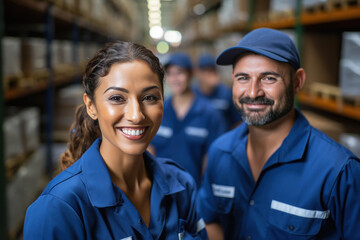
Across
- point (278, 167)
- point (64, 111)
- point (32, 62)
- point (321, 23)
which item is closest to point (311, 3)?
point (321, 23)

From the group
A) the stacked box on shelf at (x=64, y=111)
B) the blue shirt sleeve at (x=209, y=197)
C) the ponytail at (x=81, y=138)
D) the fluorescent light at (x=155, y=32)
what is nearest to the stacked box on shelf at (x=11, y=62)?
the stacked box on shelf at (x=64, y=111)

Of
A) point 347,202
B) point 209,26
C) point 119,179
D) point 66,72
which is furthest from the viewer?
point 209,26

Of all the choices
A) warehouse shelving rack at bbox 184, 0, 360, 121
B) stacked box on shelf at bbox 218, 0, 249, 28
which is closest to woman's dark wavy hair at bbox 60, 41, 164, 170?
warehouse shelving rack at bbox 184, 0, 360, 121

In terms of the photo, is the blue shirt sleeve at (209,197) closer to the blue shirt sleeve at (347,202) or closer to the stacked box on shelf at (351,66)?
the blue shirt sleeve at (347,202)

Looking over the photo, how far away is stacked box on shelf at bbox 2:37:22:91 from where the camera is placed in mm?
3537

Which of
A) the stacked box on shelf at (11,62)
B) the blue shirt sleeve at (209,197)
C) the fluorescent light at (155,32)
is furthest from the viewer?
the fluorescent light at (155,32)

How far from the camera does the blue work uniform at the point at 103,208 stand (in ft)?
3.96

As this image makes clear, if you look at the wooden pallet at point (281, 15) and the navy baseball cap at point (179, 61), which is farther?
the wooden pallet at point (281, 15)

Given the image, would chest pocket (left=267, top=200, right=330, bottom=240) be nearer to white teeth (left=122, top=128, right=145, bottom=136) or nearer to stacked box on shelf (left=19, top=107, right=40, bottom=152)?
white teeth (left=122, top=128, right=145, bottom=136)

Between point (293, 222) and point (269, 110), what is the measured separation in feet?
1.95

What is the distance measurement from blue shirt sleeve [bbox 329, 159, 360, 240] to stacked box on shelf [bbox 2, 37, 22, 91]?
3119 millimetres

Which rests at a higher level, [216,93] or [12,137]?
[216,93]

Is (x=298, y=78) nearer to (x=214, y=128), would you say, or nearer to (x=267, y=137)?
(x=267, y=137)

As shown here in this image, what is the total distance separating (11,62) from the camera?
146 inches
